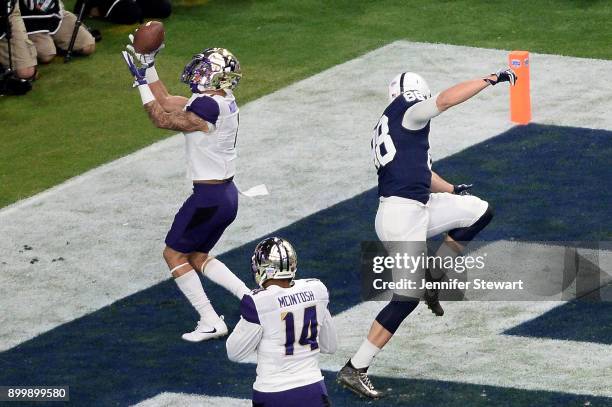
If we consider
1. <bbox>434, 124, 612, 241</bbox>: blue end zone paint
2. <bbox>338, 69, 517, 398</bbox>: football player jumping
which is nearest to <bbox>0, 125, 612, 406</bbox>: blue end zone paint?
<bbox>434, 124, 612, 241</bbox>: blue end zone paint

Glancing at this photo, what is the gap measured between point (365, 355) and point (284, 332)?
191 cm

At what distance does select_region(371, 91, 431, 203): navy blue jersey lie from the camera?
10.4 meters

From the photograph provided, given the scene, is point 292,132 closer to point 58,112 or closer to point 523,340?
point 58,112

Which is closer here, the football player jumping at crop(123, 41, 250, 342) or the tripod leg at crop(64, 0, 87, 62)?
the football player jumping at crop(123, 41, 250, 342)

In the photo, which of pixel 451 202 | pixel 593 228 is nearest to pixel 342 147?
pixel 593 228

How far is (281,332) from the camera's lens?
27.0 feet

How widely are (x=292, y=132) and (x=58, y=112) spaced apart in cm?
290

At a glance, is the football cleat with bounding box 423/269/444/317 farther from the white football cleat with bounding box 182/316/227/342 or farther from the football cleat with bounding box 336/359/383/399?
the white football cleat with bounding box 182/316/227/342

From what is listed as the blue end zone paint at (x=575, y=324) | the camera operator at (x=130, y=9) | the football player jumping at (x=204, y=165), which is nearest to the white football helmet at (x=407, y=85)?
the football player jumping at (x=204, y=165)

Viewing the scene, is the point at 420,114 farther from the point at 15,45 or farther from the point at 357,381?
the point at 15,45

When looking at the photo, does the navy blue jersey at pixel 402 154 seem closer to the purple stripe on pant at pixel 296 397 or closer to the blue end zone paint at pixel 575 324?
the blue end zone paint at pixel 575 324

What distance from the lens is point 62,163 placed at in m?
15.3

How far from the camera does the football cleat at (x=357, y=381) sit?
32.7 ft

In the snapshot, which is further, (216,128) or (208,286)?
(208,286)
